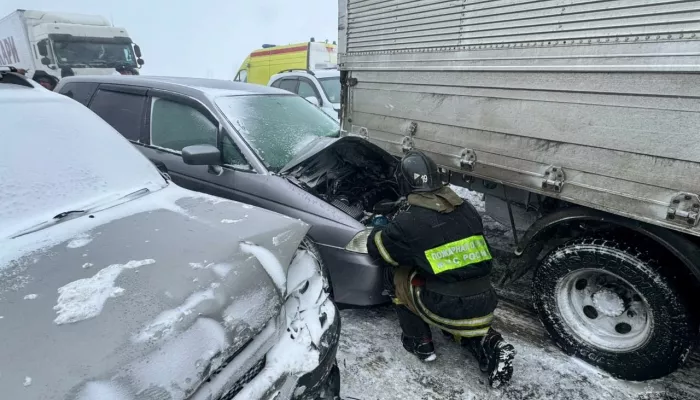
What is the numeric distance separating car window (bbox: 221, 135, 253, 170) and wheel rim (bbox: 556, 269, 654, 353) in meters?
2.55

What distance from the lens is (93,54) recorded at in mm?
11977

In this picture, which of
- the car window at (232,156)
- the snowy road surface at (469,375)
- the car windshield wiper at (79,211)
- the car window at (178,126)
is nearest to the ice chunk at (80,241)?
the car windshield wiper at (79,211)

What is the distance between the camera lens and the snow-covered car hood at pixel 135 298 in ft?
3.76

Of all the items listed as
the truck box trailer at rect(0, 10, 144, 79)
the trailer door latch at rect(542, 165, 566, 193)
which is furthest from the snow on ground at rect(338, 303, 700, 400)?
the truck box trailer at rect(0, 10, 144, 79)

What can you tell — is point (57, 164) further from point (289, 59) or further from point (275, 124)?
point (289, 59)

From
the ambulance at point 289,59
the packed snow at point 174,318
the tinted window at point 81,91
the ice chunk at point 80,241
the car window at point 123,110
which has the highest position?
the ambulance at point 289,59

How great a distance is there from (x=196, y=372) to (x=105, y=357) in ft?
0.91

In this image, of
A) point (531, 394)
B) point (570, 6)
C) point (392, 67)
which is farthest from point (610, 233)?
point (392, 67)

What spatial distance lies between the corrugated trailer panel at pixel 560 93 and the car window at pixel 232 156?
5.03 feet

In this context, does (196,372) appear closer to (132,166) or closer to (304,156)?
(132,166)

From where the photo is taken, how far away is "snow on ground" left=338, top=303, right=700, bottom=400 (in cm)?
234

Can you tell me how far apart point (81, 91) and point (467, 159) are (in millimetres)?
4417

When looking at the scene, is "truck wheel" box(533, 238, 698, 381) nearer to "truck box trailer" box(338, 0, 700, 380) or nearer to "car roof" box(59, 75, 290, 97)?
"truck box trailer" box(338, 0, 700, 380)

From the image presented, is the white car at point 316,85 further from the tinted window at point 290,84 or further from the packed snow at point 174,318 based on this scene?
the packed snow at point 174,318
